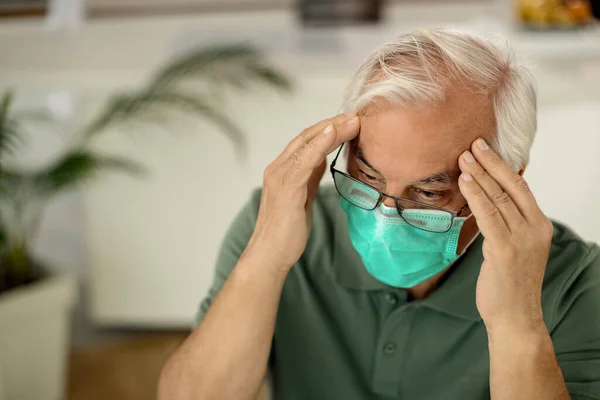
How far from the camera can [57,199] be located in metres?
2.74

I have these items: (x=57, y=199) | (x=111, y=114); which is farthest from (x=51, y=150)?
(x=111, y=114)

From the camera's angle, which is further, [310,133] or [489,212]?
[310,133]

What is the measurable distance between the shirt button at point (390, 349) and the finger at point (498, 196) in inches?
13.0

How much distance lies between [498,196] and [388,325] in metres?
0.34

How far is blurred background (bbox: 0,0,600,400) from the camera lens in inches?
91.3

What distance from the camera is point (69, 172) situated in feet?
7.47

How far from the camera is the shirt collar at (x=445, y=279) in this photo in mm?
1230

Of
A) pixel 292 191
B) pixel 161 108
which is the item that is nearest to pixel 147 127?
pixel 161 108

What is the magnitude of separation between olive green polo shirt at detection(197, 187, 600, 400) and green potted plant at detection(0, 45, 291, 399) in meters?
1.14

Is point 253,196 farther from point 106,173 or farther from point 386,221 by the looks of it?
point 106,173

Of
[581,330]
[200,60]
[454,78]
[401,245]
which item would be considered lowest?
[581,330]

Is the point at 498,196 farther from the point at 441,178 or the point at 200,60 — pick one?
the point at 200,60

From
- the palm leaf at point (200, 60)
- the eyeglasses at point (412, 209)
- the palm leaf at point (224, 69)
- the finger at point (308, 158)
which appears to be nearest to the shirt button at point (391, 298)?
the eyeglasses at point (412, 209)

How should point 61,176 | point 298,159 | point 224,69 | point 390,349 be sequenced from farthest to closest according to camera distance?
point 224,69 < point 61,176 < point 390,349 < point 298,159
